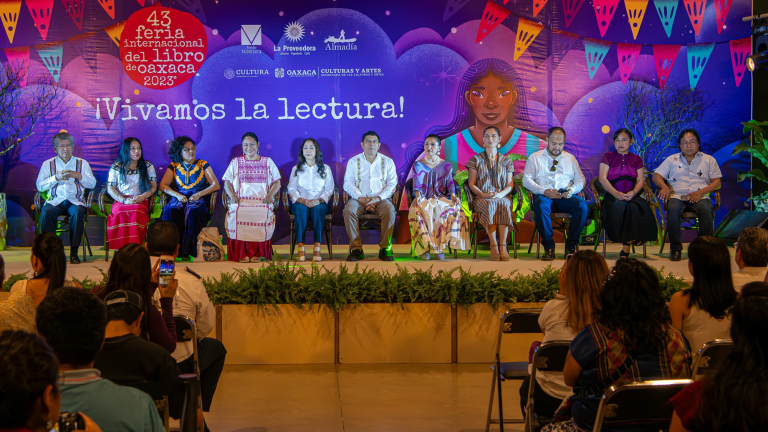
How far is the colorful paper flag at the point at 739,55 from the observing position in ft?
26.2

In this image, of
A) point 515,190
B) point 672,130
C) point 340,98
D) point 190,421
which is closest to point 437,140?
point 515,190

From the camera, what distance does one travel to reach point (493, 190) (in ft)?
21.9

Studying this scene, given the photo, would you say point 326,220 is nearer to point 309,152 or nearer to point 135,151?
point 309,152

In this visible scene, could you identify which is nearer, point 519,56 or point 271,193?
point 271,193

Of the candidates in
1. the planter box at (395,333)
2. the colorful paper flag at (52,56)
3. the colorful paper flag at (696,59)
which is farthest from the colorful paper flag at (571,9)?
the colorful paper flag at (52,56)

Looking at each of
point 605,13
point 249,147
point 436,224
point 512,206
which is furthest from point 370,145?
point 605,13

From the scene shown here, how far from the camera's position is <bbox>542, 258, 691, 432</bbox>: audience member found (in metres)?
1.78

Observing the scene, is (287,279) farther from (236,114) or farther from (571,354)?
(236,114)

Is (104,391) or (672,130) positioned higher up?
(672,130)

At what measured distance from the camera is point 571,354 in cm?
183

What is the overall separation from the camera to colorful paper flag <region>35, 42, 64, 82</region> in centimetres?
773

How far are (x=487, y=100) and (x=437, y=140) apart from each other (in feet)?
4.81

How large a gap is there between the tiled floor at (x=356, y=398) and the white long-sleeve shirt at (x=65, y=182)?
391 centimetres

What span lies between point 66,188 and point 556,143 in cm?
519
